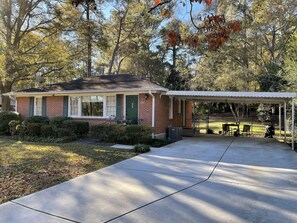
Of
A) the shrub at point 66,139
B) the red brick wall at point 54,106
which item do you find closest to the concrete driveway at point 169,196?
the shrub at point 66,139

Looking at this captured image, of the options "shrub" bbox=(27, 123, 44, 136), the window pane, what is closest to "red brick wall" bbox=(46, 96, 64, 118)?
the window pane

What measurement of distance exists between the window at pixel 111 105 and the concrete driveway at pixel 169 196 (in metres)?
6.54

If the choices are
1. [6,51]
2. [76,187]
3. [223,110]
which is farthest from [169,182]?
[223,110]

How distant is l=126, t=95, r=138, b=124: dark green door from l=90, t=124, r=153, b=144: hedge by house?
1.68 metres

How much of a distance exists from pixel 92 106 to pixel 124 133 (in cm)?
400

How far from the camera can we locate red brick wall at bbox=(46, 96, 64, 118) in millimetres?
15148

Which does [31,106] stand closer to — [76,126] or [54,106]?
[54,106]

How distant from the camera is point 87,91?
1365cm

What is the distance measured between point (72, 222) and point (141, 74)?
104ft

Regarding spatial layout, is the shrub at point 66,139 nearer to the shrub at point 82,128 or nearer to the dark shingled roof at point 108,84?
the shrub at point 82,128

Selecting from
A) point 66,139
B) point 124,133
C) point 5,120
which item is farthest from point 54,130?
point 5,120

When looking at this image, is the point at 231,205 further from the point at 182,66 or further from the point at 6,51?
the point at 182,66

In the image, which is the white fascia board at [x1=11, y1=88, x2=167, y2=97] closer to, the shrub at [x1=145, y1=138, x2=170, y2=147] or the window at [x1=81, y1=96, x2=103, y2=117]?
the window at [x1=81, y1=96, x2=103, y2=117]

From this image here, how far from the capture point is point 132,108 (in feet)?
42.7
